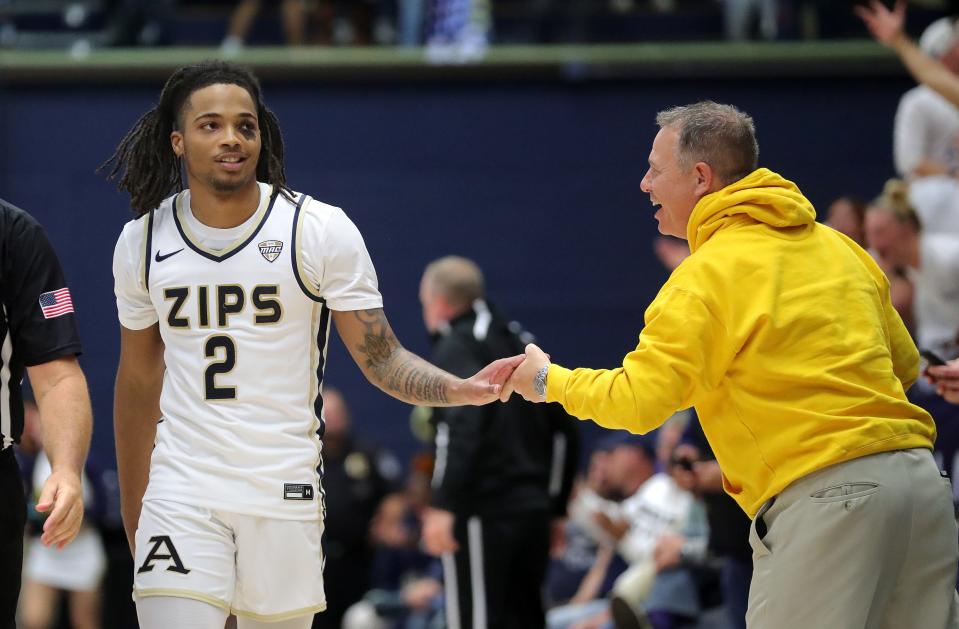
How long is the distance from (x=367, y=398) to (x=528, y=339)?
5.43m

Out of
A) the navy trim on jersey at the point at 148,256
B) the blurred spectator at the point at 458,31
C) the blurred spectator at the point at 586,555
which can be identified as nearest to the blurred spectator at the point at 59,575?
the blurred spectator at the point at 586,555

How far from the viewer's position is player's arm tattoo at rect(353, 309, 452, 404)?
4.20 metres

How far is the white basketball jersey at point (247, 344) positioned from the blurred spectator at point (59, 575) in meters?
6.45

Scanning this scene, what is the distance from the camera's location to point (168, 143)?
440cm

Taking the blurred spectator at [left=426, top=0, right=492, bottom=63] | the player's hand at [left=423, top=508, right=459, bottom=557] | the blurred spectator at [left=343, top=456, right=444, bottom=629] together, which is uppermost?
the blurred spectator at [left=426, top=0, right=492, bottom=63]

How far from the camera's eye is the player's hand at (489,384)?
415 cm

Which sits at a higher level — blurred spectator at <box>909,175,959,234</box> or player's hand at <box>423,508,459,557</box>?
blurred spectator at <box>909,175,959,234</box>

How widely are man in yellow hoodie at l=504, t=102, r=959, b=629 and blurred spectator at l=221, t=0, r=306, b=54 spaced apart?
375 inches

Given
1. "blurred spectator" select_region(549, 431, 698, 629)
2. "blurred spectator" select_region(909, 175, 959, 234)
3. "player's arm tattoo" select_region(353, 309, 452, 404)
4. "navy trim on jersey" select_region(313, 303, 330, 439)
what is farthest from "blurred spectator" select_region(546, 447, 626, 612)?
"navy trim on jersey" select_region(313, 303, 330, 439)

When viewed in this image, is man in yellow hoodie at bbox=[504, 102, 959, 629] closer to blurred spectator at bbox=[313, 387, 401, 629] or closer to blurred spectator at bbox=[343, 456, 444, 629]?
blurred spectator at bbox=[343, 456, 444, 629]

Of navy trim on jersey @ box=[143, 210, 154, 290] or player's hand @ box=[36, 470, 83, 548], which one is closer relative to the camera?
player's hand @ box=[36, 470, 83, 548]

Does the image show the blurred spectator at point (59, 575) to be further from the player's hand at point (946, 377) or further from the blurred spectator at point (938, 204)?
the player's hand at point (946, 377)

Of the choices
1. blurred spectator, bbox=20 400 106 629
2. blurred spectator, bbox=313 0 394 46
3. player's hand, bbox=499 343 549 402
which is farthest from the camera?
blurred spectator, bbox=313 0 394 46

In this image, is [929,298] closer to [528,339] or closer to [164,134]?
[528,339]
